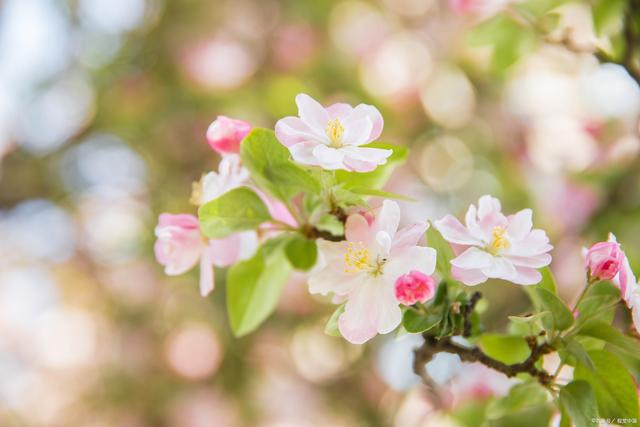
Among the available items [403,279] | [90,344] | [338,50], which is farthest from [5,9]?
[403,279]

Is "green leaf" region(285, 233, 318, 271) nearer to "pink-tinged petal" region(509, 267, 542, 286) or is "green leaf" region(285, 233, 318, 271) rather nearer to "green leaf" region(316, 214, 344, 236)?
"green leaf" region(316, 214, 344, 236)

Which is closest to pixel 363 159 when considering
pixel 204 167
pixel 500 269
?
pixel 500 269

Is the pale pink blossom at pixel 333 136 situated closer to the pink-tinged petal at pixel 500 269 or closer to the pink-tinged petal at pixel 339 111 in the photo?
the pink-tinged petal at pixel 339 111

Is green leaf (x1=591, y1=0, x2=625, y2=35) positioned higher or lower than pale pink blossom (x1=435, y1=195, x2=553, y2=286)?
higher

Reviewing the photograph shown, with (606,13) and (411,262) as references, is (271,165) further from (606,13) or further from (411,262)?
(606,13)

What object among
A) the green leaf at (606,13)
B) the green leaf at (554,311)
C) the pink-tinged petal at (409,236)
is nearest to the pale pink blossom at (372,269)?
the pink-tinged petal at (409,236)

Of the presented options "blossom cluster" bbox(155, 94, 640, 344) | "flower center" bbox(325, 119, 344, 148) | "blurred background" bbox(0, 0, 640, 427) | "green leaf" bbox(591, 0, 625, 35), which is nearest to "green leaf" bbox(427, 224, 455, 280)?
"blossom cluster" bbox(155, 94, 640, 344)
